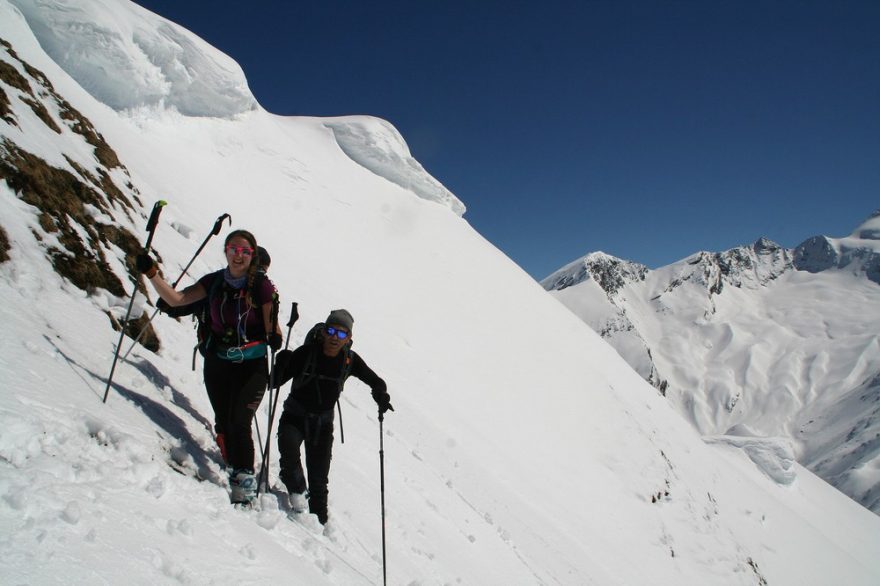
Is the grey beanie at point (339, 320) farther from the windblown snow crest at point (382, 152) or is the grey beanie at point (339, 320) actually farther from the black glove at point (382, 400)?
the windblown snow crest at point (382, 152)

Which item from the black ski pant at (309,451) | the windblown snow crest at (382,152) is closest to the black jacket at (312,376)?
the black ski pant at (309,451)

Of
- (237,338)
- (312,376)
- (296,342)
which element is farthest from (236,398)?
(296,342)

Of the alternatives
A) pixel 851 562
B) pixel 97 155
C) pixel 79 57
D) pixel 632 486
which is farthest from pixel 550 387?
pixel 851 562

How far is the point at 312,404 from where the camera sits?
529cm

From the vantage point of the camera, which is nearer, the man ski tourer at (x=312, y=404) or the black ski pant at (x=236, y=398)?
the black ski pant at (x=236, y=398)

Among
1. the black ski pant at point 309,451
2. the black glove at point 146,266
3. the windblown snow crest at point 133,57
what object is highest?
the windblown snow crest at point 133,57

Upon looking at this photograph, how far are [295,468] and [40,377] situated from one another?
2.45 metres

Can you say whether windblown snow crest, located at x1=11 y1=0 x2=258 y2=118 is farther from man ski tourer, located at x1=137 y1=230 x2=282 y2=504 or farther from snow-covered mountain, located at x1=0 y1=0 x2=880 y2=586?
man ski tourer, located at x1=137 y1=230 x2=282 y2=504

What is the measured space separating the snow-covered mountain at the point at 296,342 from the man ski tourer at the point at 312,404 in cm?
35

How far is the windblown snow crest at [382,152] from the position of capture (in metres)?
35.1

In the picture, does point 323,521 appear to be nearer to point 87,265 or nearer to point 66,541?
point 66,541

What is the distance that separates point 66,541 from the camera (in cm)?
277

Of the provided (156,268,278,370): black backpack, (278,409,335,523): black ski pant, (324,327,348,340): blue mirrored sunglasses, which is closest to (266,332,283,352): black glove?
(156,268,278,370): black backpack

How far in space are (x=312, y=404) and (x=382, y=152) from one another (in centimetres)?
3240
